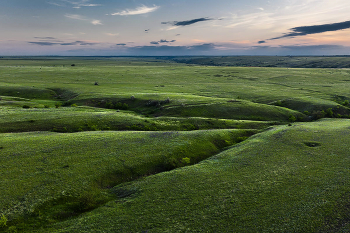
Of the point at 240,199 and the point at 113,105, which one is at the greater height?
the point at 113,105

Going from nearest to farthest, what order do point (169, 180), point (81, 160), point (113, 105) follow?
point (169, 180) → point (81, 160) → point (113, 105)

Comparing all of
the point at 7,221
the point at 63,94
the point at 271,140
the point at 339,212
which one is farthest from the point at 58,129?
the point at 63,94

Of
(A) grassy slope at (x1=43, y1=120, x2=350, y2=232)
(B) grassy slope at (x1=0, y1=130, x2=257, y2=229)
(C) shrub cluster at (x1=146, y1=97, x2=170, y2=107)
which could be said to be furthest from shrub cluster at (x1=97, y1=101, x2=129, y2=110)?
(A) grassy slope at (x1=43, y1=120, x2=350, y2=232)

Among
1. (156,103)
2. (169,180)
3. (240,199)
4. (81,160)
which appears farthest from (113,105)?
(240,199)

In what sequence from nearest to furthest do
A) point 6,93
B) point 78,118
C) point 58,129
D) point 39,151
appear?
point 39,151
point 58,129
point 78,118
point 6,93

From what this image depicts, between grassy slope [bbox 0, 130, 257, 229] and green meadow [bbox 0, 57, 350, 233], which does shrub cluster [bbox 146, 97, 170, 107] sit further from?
grassy slope [bbox 0, 130, 257, 229]

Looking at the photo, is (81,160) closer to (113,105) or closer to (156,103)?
(113,105)

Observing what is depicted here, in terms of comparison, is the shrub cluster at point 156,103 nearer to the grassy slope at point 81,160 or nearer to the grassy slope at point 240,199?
the grassy slope at point 81,160

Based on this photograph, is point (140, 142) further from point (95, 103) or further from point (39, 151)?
point (95, 103)

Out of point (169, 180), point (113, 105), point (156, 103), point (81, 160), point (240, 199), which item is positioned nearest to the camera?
point (240, 199)
